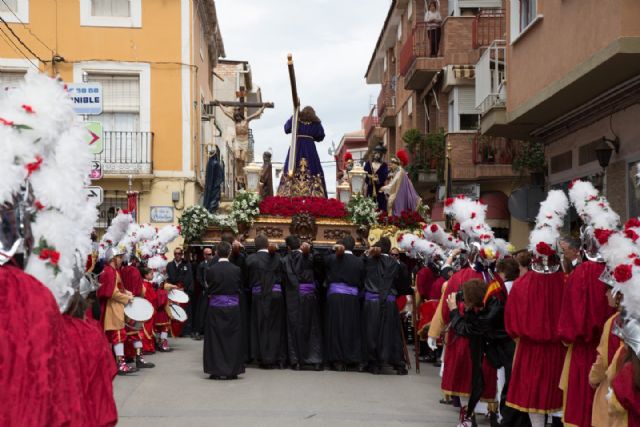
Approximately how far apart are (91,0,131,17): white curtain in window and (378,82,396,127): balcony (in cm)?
1594

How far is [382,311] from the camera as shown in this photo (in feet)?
43.9

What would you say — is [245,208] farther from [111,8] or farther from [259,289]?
[111,8]

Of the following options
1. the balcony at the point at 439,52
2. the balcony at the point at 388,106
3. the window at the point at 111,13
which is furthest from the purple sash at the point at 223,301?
the balcony at the point at 388,106

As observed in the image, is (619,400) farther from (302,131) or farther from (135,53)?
(135,53)

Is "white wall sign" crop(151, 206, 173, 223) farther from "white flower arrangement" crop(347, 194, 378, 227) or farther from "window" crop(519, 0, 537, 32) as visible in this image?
"window" crop(519, 0, 537, 32)

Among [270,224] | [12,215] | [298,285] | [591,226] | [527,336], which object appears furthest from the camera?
[270,224]

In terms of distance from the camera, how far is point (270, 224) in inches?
628

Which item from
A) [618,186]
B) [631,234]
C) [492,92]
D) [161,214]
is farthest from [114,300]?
[161,214]

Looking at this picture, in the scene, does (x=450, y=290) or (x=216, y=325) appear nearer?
(x=450, y=290)

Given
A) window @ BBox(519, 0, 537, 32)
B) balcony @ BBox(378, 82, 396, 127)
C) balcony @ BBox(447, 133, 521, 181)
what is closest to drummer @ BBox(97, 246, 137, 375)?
window @ BBox(519, 0, 537, 32)

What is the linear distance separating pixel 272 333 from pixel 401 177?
6.07 m

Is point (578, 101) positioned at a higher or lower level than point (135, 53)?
lower

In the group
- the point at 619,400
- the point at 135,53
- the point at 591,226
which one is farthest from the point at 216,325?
the point at 135,53

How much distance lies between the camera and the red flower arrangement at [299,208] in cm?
1608
